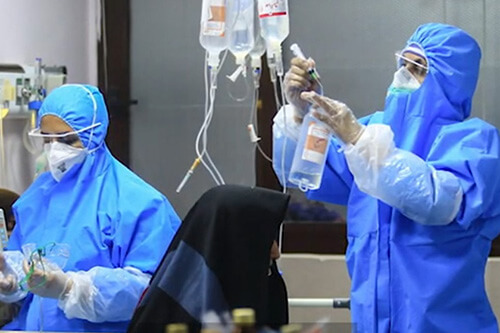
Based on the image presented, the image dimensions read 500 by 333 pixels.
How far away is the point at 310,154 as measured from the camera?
188 cm

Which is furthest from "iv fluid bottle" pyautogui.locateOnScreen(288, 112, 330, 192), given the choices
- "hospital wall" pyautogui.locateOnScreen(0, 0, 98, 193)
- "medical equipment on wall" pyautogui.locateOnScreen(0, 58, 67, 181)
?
"hospital wall" pyautogui.locateOnScreen(0, 0, 98, 193)

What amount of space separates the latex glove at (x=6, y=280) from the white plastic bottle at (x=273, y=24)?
0.87 metres

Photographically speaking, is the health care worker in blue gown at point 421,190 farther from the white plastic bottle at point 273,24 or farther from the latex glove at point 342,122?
the white plastic bottle at point 273,24

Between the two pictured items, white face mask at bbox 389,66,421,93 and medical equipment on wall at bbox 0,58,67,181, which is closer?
white face mask at bbox 389,66,421,93

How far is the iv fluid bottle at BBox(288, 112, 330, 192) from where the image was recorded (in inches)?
72.7

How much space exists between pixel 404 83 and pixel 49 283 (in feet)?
3.25

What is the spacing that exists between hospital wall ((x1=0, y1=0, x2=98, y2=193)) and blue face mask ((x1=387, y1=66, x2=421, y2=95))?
1.56 m

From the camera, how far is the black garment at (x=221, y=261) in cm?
166

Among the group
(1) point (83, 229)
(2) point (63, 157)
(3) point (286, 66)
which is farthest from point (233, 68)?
(1) point (83, 229)

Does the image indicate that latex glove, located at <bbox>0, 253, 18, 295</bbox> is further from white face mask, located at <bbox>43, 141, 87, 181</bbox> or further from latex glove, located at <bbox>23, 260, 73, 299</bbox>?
white face mask, located at <bbox>43, 141, 87, 181</bbox>

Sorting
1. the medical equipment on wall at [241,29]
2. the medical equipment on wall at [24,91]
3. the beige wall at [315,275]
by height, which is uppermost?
the medical equipment on wall at [241,29]

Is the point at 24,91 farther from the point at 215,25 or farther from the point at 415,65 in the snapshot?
→ the point at 415,65

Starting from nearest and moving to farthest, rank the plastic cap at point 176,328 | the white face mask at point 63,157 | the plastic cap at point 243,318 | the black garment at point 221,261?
the plastic cap at point 243,318, the plastic cap at point 176,328, the black garment at point 221,261, the white face mask at point 63,157

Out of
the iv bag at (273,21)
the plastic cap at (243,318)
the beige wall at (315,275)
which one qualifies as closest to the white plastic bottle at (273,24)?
the iv bag at (273,21)
